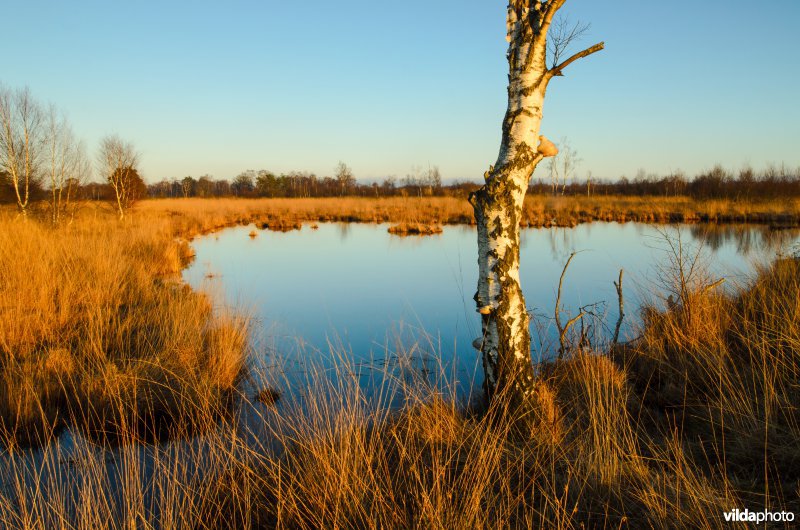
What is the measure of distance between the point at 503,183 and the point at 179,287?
22.7 feet

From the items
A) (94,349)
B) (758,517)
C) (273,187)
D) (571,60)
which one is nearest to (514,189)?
(571,60)

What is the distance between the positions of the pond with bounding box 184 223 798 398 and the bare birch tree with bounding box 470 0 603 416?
1.16ft

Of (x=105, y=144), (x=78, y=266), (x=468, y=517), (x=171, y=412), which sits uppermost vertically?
(x=105, y=144)

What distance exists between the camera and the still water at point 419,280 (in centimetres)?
586

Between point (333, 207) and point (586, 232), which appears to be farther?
point (333, 207)

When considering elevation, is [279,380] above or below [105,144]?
below

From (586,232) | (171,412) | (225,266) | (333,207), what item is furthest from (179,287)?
(333,207)

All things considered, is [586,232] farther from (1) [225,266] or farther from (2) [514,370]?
(2) [514,370]

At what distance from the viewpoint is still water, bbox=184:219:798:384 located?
5859 mm

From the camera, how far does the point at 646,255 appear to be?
12.8 m

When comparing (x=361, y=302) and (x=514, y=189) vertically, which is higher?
(x=514, y=189)

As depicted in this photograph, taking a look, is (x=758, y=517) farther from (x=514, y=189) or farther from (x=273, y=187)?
(x=273, y=187)

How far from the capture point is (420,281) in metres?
10.2

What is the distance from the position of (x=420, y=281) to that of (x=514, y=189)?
24.4 feet
